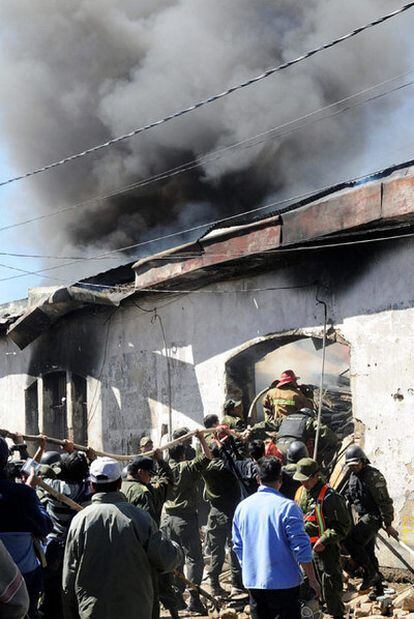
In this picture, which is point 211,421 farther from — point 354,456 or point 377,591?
point 377,591

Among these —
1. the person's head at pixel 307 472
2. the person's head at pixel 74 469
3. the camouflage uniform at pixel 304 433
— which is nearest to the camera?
the person's head at pixel 74 469

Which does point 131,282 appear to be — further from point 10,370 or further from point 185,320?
point 10,370

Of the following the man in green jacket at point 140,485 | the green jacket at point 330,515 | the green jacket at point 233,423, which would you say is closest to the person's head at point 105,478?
the man in green jacket at point 140,485

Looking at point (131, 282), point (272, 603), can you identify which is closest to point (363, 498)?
point (272, 603)

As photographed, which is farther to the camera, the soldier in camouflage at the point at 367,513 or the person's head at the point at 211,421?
the person's head at the point at 211,421

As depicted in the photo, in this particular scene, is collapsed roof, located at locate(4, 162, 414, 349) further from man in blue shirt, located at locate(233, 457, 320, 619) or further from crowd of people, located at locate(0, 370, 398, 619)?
man in blue shirt, located at locate(233, 457, 320, 619)

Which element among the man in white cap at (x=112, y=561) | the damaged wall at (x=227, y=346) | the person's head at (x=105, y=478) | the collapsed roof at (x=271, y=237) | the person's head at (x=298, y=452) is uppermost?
the collapsed roof at (x=271, y=237)

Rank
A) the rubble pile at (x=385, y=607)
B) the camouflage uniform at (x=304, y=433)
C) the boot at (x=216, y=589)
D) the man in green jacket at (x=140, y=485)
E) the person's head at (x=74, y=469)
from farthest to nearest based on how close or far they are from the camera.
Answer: the camouflage uniform at (x=304, y=433) → the boot at (x=216, y=589) → the rubble pile at (x=385, y=607) → the man in green jacket at (x=140, y=485) → the person's head at (x=74, y=469)

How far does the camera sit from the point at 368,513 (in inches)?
303

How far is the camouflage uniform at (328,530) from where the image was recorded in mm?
6191

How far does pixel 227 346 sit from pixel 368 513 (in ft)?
12.9

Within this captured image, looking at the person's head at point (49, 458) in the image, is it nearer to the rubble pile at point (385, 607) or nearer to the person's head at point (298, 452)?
the person's head at point (298, 452)

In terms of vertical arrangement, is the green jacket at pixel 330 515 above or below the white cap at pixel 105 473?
below

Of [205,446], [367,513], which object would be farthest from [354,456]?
[205,446]
